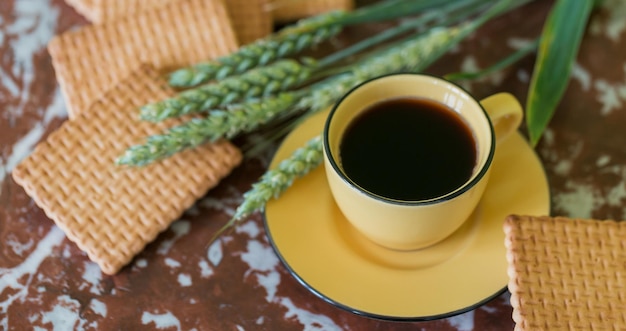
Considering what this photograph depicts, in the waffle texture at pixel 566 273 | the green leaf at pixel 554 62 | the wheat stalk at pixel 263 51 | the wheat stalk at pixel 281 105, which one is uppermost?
the wheat stalk at pixel 263 51

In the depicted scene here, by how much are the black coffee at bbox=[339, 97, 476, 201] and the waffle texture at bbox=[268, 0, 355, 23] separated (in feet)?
1.00

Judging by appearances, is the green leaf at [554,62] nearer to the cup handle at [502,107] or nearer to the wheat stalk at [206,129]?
the cup handle at [502,107]

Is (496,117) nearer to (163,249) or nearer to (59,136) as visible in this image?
(163,249)

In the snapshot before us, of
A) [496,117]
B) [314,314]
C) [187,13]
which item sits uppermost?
[187,13]

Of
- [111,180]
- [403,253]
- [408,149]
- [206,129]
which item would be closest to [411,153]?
[408,149]

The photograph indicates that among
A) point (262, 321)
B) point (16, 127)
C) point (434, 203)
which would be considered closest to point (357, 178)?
point (434, 203)

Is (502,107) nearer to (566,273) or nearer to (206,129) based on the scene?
(566,273)

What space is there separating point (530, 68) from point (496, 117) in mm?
276

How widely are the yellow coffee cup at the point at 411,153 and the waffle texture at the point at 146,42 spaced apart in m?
0.27

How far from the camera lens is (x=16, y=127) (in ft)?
3.03

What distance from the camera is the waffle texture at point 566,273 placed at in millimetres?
685

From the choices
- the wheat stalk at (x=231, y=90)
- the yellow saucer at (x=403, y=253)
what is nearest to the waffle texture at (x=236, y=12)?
the wheat stalk at (x=231, y=90)

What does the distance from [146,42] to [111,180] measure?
230 mm

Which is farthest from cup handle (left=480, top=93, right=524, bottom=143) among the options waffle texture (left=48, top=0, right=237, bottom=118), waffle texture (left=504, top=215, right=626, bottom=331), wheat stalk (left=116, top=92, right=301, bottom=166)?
waffle texture (left=48, top=0, right=237, bottom=118)
